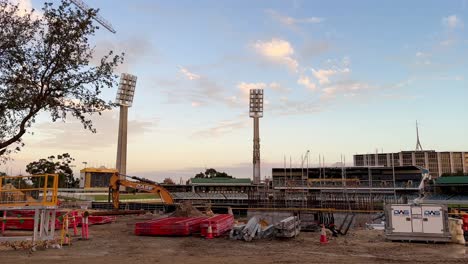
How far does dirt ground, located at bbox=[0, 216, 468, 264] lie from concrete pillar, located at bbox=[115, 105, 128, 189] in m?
102

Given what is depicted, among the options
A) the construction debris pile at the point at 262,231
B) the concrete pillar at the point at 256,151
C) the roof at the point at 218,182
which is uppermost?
the concrete pillar at the point at 256,151

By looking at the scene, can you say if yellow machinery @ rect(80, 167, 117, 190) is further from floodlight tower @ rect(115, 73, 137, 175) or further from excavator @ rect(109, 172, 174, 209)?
Result: excavator @ rect(109, 172, 174, 209)

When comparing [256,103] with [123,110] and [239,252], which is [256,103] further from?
[239,252]

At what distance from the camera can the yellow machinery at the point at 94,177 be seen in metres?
158

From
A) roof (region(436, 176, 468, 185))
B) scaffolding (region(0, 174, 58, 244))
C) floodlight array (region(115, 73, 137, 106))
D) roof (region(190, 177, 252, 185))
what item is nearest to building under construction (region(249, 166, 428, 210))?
roof (region(436, 176, 468, 185))

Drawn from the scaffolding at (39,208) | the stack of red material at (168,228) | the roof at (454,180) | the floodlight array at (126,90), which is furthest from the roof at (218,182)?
the scaffolding at (39,208)

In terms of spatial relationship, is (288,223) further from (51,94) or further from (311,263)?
(51,94)

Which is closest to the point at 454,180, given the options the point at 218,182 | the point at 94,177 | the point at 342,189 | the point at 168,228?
the point at 342,189

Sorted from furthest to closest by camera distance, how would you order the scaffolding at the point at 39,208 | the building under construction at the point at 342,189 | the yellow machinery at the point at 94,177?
the yellow machinery at the point at 94,177 < the building under construction at the point at 342,189 < the scaffolding at the point at 39,208

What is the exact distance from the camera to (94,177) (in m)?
163

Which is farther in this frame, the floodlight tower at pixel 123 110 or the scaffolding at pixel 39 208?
the floodlight tower at pixel 123 110

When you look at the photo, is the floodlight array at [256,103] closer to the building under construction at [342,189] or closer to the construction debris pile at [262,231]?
the building under construction at [342,189]

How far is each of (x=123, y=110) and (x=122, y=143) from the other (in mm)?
10423

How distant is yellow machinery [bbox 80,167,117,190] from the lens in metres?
158
